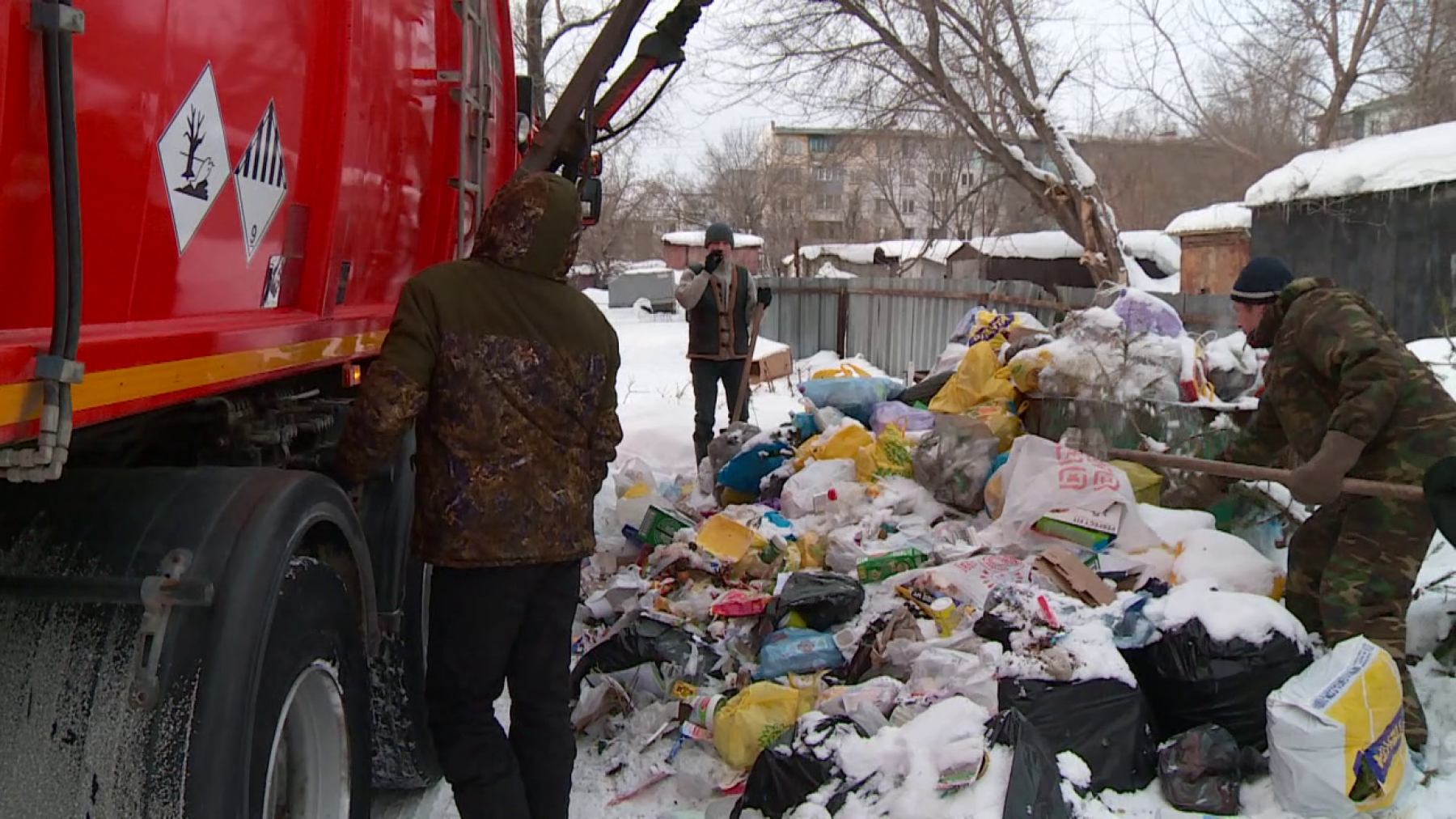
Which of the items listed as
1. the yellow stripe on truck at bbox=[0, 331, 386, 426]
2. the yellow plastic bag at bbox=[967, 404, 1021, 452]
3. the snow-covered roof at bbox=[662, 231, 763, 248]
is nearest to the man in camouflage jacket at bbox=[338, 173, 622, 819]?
the yellow stripe on truck at bbox=[0, 331, 386, 426]

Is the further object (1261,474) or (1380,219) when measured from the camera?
(1380,219)

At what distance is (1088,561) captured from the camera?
425 cm

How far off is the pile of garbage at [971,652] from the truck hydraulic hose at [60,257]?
2.14 m

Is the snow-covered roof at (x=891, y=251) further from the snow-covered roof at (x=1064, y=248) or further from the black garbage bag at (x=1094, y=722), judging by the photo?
the black garbage bag at (x=1094, y=722)

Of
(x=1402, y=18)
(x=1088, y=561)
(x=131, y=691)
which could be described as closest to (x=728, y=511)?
(x=1088, y=561)

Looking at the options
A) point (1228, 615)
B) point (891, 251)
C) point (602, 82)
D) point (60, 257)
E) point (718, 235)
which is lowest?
point (1228, 615)

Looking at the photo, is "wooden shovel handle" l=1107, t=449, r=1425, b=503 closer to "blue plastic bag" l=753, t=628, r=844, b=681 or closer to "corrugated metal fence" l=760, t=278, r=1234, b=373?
"blue plastic bag" l=753, t=628, r=844, b=681

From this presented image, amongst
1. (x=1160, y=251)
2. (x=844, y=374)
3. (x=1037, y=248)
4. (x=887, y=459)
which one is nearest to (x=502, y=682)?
(x=887, y=459)

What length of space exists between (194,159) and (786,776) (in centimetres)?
214

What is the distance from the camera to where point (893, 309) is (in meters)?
16.1

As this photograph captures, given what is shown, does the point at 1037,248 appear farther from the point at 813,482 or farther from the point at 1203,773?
the point at 1203,773

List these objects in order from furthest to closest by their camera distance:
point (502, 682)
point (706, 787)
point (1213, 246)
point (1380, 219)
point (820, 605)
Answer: point (1213, 246) < point (1380, 219) < point (820, 605) < point (706, 787) < point (502, 682)

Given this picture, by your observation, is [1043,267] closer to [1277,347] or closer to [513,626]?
[1277,347]

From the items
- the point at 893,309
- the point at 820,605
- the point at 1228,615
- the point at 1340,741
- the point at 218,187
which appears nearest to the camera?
the point at 218,187
